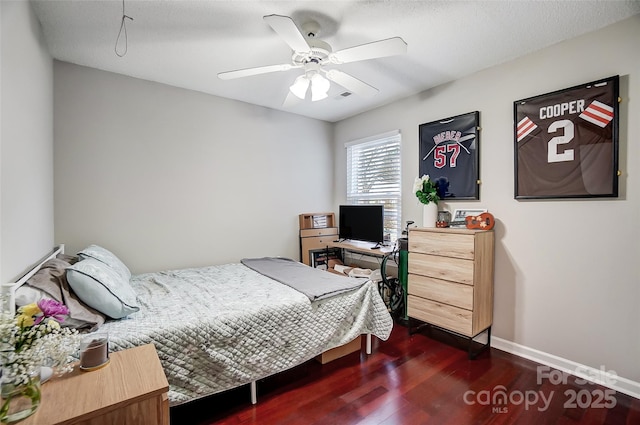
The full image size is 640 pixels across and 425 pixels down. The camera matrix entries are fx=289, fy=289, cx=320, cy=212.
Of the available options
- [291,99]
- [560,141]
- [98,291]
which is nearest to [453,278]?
[560,141]

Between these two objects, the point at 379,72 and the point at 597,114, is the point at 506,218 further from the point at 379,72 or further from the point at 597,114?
the point at 379,72

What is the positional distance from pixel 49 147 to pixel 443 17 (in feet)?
10.2

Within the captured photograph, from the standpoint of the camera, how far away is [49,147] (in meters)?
Answer: 2.31

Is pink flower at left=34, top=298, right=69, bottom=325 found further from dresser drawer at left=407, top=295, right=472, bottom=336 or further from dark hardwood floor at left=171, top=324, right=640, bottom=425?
dresser drawer at left=407, top=295, right=472, bottom=336

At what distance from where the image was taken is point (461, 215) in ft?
9.20

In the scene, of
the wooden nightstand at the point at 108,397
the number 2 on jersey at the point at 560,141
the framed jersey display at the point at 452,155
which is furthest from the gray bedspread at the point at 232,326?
the number 2 on jersey at the point at 560,141

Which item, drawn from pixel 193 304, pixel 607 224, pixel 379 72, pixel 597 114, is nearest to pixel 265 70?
pixel 379 72

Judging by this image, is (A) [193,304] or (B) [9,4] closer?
(B) [9,4]

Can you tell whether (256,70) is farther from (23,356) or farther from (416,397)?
(416,397)

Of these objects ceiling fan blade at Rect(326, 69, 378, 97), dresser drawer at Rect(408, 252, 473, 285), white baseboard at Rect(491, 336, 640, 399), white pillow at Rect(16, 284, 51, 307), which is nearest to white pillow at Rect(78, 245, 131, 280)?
white pillow at Rect(16, 284, 51, 307)

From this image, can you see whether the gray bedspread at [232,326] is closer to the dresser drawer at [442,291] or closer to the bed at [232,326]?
the bed at [232,326]

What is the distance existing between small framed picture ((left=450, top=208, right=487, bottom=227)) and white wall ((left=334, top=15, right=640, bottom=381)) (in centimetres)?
7

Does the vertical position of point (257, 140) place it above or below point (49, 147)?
above

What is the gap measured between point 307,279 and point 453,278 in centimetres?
125
